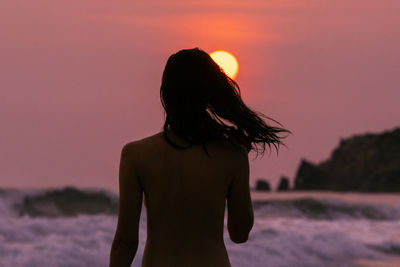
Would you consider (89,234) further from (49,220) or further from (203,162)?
(203,162)

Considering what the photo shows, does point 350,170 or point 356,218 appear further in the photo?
point 350,170

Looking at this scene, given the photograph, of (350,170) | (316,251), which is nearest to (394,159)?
(350,170)

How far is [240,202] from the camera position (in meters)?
3.63

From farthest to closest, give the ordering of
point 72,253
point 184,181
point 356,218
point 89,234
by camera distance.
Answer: point 356,218 < point 89,234 < point 72,253 < point 184,181

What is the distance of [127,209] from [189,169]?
317mm

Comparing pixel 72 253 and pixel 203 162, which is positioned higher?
pixel 203 162

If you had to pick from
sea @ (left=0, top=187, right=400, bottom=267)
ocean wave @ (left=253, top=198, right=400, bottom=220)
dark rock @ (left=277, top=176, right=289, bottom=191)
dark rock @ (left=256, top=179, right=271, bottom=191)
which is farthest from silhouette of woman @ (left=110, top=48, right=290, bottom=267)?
dark rock @ (left=277, top=176, right=289, bottom=191)

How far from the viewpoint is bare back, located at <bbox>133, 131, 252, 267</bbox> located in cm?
349

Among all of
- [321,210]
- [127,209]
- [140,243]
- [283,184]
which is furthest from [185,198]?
[283,184]

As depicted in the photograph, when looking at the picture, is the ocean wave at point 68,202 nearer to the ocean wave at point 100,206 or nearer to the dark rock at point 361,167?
the ocean wave at point 100,206

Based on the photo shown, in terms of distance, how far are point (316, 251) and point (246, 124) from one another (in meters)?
20.0

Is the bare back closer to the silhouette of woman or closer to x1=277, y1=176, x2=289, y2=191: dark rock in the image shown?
the silhouette of woman

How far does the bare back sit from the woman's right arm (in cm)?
2

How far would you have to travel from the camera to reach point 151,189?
352cm
